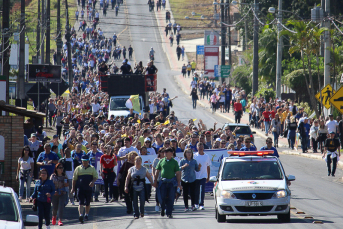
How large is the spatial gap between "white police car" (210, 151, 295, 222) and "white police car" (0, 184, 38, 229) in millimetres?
4681

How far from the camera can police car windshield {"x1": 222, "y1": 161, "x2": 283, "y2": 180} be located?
1334 centimetres

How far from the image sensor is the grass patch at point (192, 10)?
97.8m

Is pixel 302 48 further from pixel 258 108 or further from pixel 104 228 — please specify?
pixel 104 228

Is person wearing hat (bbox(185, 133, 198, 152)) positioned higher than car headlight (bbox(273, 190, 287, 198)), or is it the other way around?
A: person wearing hat (bbox(185, 133, 198, 152))

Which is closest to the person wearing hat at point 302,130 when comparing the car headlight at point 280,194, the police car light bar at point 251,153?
the police car light bar at point 251,153

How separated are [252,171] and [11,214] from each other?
19.3 feet

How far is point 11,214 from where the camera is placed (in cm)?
918

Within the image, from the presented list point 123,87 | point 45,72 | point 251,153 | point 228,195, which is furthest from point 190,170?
point 123,87

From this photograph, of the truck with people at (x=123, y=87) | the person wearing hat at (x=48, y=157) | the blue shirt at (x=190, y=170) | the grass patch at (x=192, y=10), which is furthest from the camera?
the grass patch at (x=192, y=10)

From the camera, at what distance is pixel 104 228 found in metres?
13.4

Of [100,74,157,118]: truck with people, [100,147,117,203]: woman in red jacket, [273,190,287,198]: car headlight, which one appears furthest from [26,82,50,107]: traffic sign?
[273,190,287,198]: car headlight

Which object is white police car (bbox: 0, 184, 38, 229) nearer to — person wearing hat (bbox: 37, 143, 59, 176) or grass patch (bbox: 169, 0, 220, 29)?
person wearing hat (bbox: 37, 143, 59, 176)

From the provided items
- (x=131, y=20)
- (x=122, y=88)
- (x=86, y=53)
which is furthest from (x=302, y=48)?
(x=131, y=20)

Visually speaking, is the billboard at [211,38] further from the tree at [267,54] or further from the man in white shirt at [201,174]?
the man in white shirt at [201,174]
